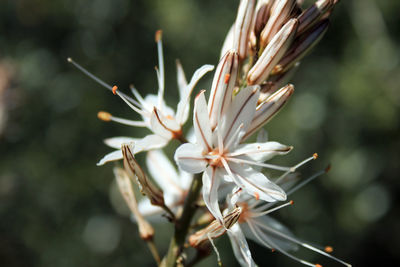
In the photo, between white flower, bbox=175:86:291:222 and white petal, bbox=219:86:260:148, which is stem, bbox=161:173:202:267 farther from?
white petal, bbox=219:86:260:148

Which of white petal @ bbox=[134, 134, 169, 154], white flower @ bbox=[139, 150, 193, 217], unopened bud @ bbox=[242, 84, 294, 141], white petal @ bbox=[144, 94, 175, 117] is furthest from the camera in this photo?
white flower @ bbox=[139, 150, 193, 217]

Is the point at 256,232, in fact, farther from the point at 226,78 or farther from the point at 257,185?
the point at 226,78

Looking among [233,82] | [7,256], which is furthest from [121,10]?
[233,82]

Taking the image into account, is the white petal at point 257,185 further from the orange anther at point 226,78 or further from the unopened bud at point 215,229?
the orange anther at point 226,78

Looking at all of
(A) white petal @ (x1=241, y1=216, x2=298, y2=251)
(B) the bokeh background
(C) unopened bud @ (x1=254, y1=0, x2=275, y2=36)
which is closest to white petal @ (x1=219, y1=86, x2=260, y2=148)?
(C) unopened bud @ (x1=254, y1=0, x2=275, y2=36)

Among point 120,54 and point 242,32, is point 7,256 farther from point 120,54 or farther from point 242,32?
point 242,32

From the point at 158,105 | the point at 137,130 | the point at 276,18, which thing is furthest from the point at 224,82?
the point at 137,130

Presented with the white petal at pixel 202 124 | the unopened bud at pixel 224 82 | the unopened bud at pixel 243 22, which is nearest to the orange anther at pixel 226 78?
the unopened bud at pixel 224 82
